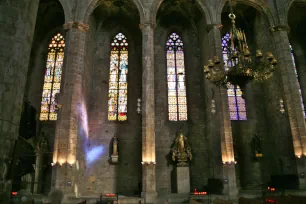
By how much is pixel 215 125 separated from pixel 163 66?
5.80m

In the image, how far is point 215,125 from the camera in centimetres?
1358

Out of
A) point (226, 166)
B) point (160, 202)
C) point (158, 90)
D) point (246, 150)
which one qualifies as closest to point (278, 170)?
point (246, 150)

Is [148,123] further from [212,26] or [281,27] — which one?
[281,27]

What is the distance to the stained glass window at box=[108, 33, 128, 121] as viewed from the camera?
52.4ft

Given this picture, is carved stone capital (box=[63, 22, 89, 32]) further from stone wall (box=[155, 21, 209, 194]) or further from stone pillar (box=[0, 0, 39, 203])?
A: stone pillar (box=[0, 0, 39, 203])

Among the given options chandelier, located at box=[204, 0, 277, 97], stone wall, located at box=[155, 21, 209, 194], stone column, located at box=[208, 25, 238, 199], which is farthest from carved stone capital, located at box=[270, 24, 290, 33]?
chandelier, located at box=[204, 0, 277, 97]

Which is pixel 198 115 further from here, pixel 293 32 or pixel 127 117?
pixel 293 32

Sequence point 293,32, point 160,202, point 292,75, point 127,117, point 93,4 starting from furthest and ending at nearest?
point 293,32 → point 127,117 → point 93,4 → point 292,75 → point 160,202

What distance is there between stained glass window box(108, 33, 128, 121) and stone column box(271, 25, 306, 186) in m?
9.82

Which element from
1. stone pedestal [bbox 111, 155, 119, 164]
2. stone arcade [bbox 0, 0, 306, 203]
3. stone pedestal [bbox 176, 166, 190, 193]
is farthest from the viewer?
stone pedestal [bbox 111, 155, 119, 164]

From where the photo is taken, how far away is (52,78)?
16328 millimetres

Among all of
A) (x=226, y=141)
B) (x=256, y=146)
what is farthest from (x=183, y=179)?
(x=256, y=146)

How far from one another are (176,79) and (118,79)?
4.08 meters

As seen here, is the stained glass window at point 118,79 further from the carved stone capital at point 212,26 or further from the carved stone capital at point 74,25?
the carved stone capital at point 212,26
